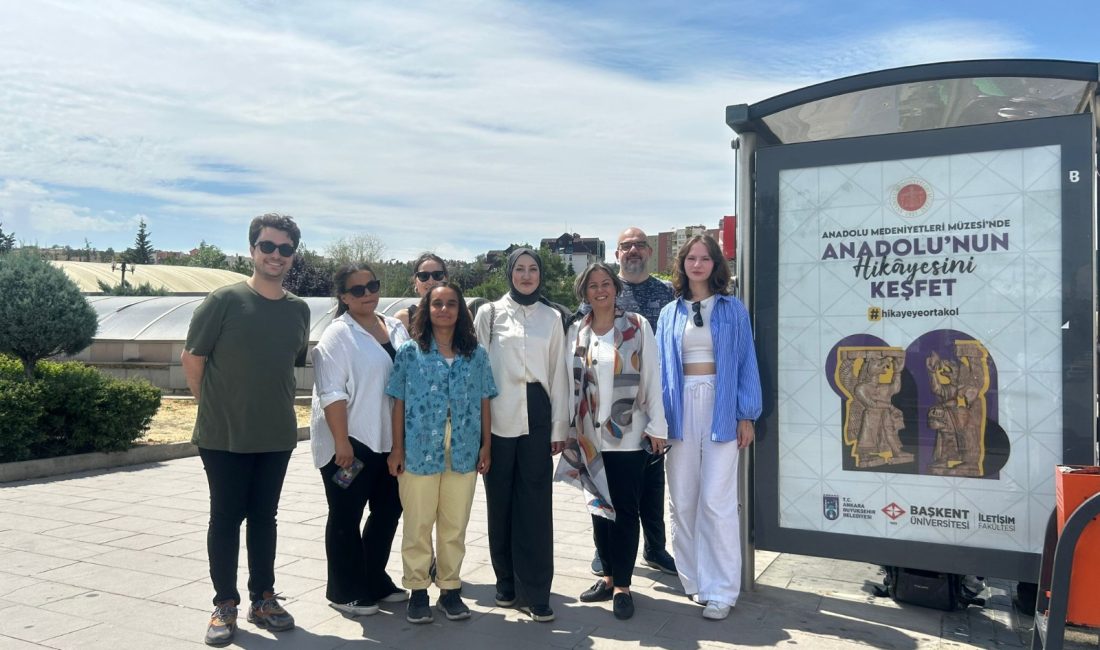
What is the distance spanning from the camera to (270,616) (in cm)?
409

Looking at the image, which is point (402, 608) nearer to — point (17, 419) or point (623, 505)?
point (623, 505)

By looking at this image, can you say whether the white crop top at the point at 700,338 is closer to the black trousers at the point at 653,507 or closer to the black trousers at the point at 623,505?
the black trousers at the point at 623,505

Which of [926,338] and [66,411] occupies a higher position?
[926,338]

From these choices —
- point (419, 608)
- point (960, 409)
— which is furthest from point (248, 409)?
point (960, 409)

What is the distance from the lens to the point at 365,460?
4242mm

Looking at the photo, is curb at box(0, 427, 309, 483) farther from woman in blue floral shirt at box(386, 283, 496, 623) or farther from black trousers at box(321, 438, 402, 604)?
woman in blue floral shirt at box(386, 283, 496, 623)

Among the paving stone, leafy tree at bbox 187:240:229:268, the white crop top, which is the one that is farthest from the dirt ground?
leafy tree at bbox 187:240:229:268

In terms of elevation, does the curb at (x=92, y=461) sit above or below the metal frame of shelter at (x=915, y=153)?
below

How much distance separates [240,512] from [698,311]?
8.52 ft

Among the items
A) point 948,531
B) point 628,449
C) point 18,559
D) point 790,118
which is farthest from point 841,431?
point 18,559

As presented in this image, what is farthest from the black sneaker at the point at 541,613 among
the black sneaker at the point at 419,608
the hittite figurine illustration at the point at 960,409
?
the hittite figurine illustration at the point at 960,409

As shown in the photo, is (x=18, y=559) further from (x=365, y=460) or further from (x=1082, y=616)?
(x=1082, y=616)

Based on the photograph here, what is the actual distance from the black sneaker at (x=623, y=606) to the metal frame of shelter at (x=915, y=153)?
0.79m

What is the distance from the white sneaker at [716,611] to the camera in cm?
425
